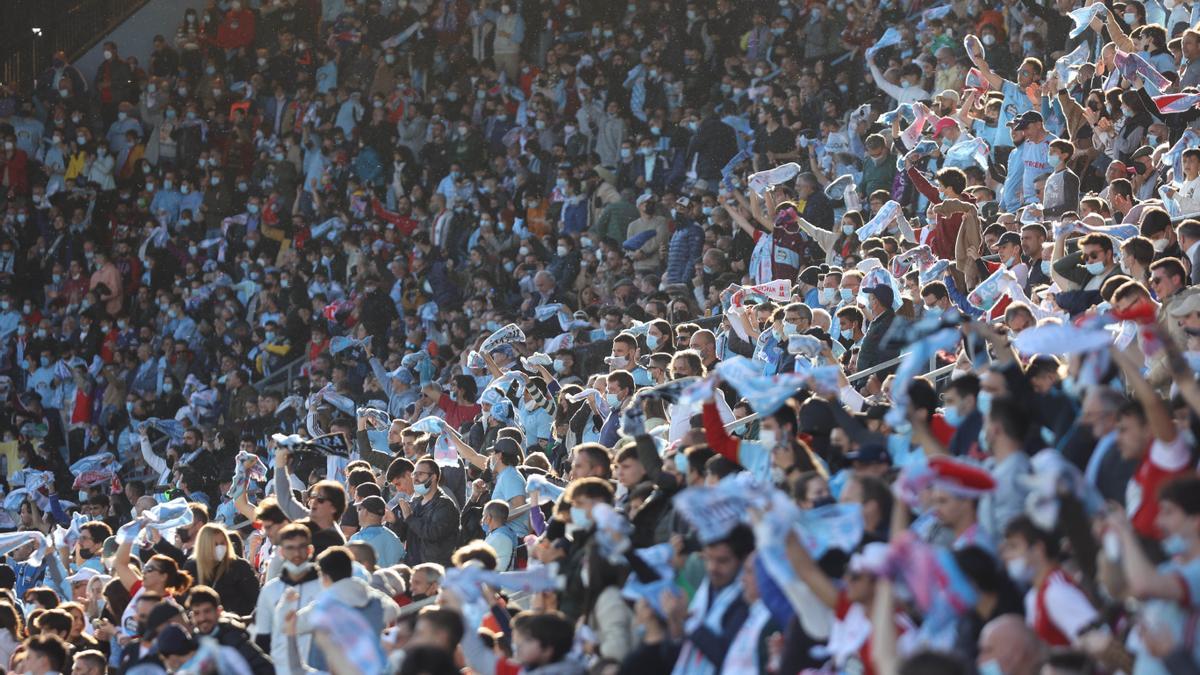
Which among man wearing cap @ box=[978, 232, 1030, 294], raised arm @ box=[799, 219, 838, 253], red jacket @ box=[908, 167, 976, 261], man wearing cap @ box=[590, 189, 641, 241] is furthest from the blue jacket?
man wearing cap @ box=[978, 232, 1030, 294]

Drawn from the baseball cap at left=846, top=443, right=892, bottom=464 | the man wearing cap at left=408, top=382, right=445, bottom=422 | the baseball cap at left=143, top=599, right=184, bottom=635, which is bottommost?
the man wearing cap at left=408, top=382, right=445, bottom=422

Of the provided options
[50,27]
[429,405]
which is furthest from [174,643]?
[50,27]

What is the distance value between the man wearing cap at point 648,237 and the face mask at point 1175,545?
478 inches

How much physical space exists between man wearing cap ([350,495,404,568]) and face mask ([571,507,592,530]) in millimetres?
2806

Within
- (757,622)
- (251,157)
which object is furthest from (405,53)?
(757,622)

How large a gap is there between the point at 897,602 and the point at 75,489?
14244mm

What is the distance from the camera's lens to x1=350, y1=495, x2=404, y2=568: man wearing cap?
10.4m

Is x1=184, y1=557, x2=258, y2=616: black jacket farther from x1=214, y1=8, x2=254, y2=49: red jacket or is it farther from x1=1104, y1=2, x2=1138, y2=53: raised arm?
x1=214, y1=8, x2=254, y2=49: red jacket

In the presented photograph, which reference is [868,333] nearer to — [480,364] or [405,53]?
[480,364]

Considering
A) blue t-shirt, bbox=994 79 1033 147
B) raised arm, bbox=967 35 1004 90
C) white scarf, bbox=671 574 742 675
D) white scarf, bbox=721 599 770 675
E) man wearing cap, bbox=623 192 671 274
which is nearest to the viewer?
white scarf, bbox=721 599 770 675

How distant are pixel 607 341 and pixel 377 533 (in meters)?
5.40

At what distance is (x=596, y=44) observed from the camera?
23.0 metres

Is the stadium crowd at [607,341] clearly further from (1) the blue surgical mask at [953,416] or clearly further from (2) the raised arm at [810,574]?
(1) the blue surgical mask at [953,416]

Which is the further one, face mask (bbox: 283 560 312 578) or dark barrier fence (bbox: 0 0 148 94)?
dark barrier fence (bbox: 0 0 148 94)
